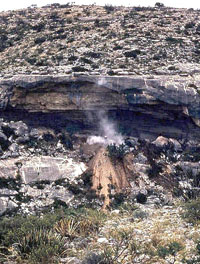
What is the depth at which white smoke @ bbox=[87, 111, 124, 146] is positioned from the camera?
28.7 m

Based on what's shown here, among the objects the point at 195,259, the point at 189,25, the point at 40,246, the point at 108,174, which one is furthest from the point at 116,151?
the point at 189,25

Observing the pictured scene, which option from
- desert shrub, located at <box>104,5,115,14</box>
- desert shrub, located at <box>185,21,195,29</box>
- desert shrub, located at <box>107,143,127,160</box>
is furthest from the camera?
desert shrub, located at <box>104,5,115,14</box>

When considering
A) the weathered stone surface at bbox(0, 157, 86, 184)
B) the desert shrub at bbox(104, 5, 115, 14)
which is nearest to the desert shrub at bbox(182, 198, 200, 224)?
the weathered stone surface at bbox(0, 157, 86, 184)

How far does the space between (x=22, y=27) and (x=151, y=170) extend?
23769 millimetres

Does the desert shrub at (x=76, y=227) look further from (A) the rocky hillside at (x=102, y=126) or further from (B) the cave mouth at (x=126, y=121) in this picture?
(B) the cave mouth at (x=126, y=121)

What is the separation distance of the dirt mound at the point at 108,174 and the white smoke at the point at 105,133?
1.59 metres

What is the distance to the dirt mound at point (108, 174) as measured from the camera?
2495 cm

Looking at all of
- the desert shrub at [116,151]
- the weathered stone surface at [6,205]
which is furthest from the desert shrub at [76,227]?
the desert shrub at [116,151]

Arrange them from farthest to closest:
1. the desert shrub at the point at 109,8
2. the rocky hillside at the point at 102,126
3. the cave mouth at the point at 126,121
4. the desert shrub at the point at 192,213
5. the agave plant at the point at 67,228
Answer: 1. the desert shrub at the point at 109,8
2. the cave mouth at the point at 126,121
3. the rocky hillside at the point at 102,126
4. the desert shrub at the point at 192,213
5. the agave plant at the point at 67,228

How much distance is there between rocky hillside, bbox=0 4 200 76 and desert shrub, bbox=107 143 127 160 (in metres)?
5.33

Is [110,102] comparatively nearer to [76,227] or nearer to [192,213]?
[192,213]

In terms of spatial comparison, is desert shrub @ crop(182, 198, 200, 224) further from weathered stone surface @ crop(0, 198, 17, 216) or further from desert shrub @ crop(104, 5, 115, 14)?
desert shrub @ crop(104, 5, 115, 14)

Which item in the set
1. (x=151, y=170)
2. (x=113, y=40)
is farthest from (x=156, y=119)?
(x=113, y=40)

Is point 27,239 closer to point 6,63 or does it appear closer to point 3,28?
point 6,63
